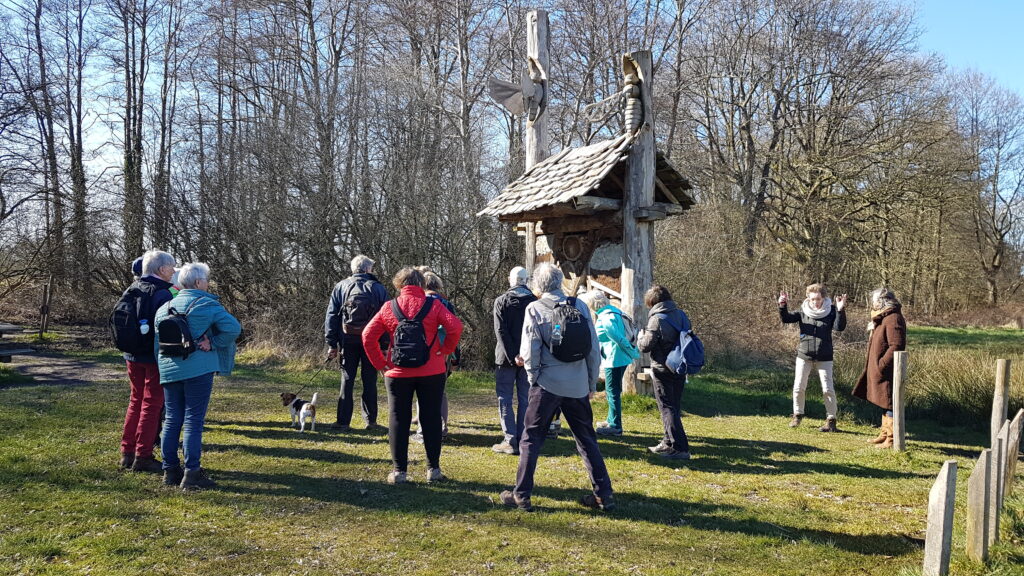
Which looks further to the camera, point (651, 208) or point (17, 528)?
point (651, 208)

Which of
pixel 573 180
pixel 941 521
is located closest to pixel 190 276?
pixel 573 180

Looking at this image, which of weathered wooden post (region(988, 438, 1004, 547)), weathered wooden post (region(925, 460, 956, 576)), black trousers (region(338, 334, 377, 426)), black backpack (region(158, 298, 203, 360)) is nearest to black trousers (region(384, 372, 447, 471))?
black backpack (region(158, 298, 203, 360))

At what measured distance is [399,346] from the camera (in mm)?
4641

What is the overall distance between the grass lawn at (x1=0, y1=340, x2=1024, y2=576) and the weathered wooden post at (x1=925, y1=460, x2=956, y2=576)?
433 mm

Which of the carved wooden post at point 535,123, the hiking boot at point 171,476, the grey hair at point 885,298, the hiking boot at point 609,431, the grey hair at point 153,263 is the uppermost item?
the carved wooden post at point 535,123

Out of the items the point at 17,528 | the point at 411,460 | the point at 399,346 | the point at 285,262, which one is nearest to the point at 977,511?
the point at 399,346

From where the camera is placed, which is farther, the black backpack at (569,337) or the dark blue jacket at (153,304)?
the dark blue jacket at (153,304)

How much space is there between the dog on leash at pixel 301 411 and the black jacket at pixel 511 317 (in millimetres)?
2286

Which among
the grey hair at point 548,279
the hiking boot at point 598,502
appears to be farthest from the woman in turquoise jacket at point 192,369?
the hiking boot at point 598,502

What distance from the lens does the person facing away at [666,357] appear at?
18.7ft

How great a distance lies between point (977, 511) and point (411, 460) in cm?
409

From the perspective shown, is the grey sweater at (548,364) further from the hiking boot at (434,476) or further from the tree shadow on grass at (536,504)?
the hiking boot at (434,476)

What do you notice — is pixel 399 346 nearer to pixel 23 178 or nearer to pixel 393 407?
pixel 393 407

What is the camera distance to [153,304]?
5.09 m
